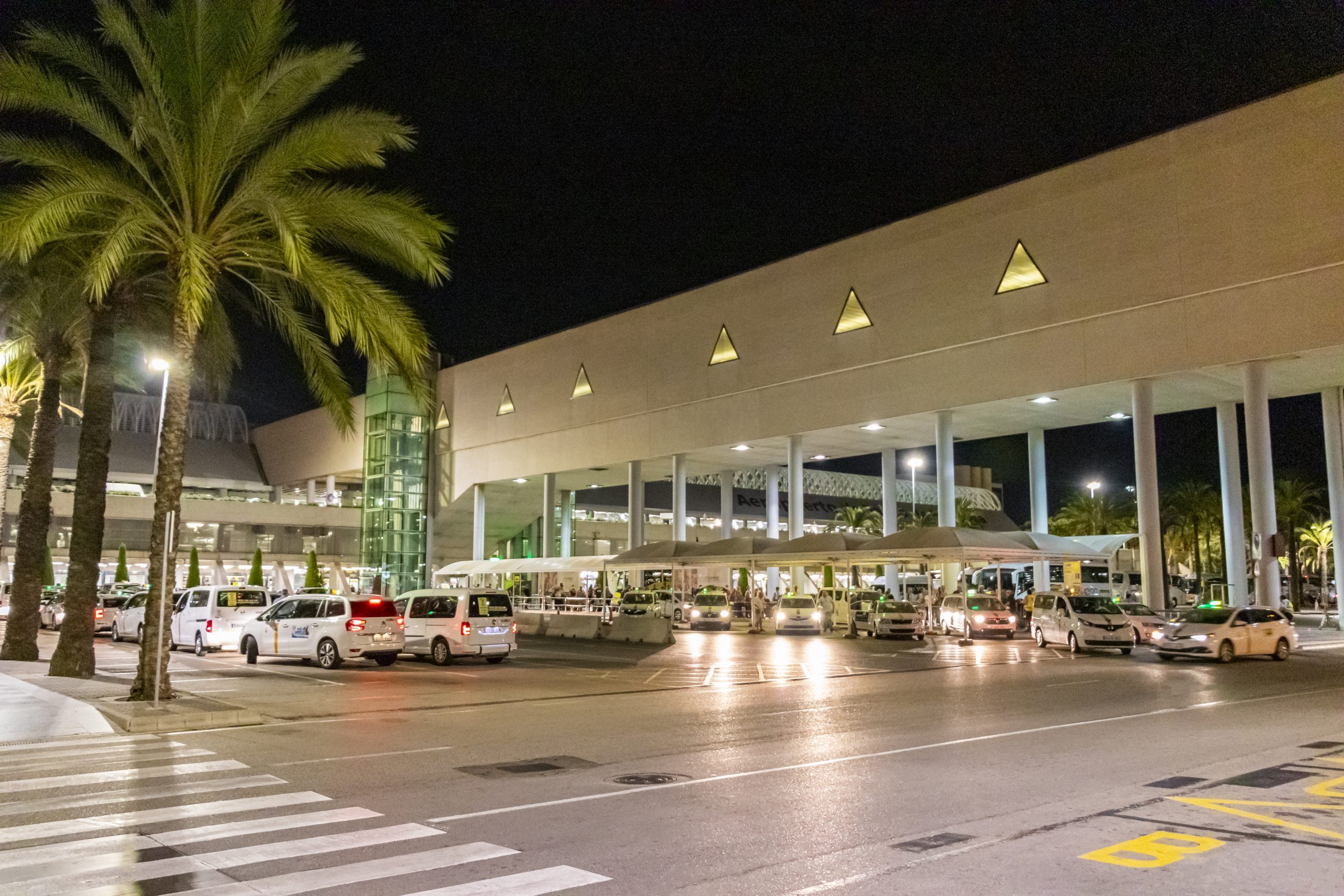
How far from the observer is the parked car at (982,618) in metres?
38.1

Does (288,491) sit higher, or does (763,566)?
(288,491)

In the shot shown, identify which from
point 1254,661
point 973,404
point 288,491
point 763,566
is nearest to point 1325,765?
point 1254,661

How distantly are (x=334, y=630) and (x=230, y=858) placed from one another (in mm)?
18277

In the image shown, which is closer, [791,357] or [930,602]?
[930,602]

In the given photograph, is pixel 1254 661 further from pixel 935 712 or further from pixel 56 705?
pixel 56 705

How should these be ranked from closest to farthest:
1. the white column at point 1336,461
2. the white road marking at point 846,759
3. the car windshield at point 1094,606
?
the white road marking at point 846,759
the car windshield at point 1094,606
the white column at point 1336,461

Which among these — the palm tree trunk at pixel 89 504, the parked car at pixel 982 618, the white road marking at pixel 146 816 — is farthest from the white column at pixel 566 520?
the white road marking at pixel 146 816

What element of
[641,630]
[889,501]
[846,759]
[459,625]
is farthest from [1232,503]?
[846,759]

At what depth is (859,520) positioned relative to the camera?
92188 millimetres

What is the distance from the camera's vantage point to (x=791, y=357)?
4788 centimetres

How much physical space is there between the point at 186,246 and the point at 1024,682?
55.3 ft

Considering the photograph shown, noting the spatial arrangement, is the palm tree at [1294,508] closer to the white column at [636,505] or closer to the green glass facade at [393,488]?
the white column at [636,505]

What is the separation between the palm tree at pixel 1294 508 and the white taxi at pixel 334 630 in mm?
56939

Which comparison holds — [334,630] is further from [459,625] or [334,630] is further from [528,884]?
[528,884]
